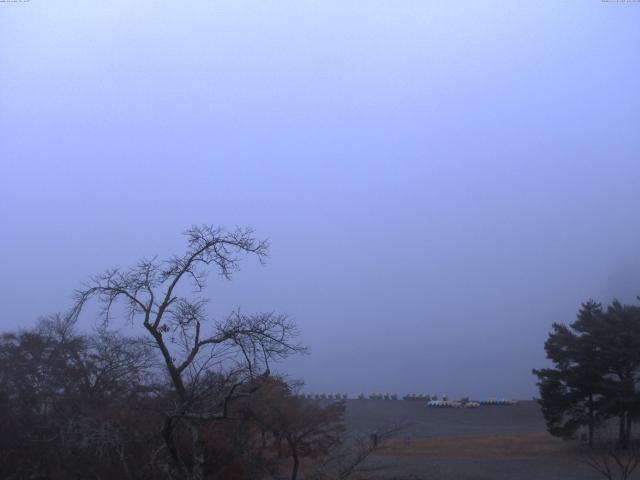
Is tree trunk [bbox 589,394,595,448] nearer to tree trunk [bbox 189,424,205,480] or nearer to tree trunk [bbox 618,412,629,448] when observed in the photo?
tree trunk [bbox 618,412,629,448]

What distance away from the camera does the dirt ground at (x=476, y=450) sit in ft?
121

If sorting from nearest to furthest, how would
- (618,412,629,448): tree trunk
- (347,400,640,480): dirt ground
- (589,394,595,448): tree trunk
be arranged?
1. (347,400,640,480): dirt ground
2. (618,412,629,448): tree trunk
3. (589,394,595,448): tree trunk

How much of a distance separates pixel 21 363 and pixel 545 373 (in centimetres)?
3442

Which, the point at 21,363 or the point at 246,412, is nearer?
the point at 246,412

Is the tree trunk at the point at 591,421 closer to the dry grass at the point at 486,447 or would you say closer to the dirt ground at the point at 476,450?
the dirt ground at the point at 476,450

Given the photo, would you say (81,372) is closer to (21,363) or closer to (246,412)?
(21,363)

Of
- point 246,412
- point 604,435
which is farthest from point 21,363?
point 604,435

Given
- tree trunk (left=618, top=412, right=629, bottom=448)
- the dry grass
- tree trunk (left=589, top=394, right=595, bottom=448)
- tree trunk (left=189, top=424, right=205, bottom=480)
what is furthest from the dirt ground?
tree trunk (left=189, top=424, right=205, bottom=480)

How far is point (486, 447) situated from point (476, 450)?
2.02m

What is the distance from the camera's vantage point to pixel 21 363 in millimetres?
26266

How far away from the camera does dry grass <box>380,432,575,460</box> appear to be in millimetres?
44375

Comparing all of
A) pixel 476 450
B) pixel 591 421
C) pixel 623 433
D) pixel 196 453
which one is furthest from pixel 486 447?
pixel 196 453

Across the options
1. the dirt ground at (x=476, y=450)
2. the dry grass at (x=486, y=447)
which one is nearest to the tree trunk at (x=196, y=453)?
the dirt ground at (x=476, y=450)

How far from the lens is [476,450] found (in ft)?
156
